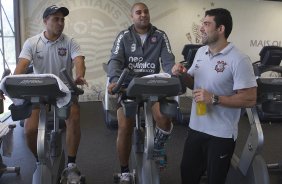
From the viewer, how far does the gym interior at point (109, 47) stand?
3.63m

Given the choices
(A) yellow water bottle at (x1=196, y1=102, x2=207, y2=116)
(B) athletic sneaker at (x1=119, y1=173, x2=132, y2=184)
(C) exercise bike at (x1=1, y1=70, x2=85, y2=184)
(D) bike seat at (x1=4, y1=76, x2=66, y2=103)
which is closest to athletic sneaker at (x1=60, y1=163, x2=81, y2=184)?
(C) exercise bike at (x1=1, y1=70, x2=85, y2=184)

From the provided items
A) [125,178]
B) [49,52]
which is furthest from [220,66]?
[49,52]

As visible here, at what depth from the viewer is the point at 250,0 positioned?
7.26 metres

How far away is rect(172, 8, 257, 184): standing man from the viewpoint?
6.88 feet

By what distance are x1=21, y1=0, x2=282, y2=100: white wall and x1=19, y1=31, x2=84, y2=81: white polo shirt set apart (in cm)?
356

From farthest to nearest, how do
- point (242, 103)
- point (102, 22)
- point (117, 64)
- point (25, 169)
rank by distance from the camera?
point (102, 22) < point (25, 169) < point (117, 64) < point (242, 103)

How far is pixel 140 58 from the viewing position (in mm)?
2771

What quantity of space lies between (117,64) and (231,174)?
58.9 inches

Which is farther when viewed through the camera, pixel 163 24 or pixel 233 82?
pixel 163 24

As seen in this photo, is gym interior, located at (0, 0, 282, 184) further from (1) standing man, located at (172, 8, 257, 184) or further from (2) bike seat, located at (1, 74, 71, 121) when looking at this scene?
(2) bike seat, located at (1, 74, 71, 121)

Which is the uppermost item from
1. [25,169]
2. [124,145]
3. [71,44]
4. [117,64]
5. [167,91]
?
[71,44]

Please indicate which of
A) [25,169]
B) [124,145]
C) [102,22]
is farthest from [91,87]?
[124,145]

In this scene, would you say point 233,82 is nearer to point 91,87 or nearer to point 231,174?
point 231,174

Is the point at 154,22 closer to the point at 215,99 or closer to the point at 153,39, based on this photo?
the point at 153,39
